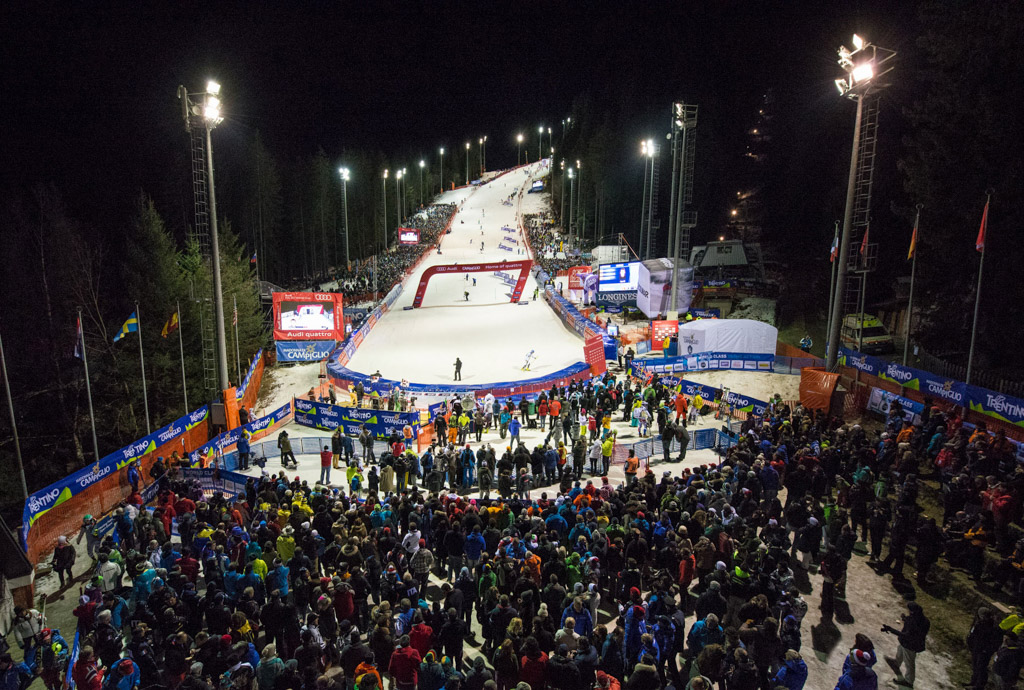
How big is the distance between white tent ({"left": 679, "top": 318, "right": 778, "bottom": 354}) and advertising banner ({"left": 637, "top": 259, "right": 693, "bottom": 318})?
8.51 metres

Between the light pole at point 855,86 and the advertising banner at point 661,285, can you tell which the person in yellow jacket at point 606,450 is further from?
the advertising banner at point 661,285

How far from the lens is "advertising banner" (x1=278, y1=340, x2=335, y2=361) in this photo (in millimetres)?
29312

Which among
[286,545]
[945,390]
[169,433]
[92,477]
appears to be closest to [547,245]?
[945,390]

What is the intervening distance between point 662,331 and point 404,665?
22629 mm

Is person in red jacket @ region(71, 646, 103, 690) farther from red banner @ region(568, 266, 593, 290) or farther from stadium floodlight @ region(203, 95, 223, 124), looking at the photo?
red banner @ region(568, 266, 593, 290)

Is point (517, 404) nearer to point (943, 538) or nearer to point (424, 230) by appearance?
point (943, 538)

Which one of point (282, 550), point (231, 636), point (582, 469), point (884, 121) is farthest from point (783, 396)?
point (884, 121)

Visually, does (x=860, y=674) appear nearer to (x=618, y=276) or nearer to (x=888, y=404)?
(x=888, y=404)

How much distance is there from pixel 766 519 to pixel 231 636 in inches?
310

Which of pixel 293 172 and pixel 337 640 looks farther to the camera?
pixel 293 172

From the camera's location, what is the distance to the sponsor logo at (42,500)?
1225 cm

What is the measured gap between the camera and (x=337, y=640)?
7879 mm

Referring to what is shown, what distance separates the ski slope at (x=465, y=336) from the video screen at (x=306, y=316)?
2412 mm

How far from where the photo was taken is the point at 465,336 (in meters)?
36.1
